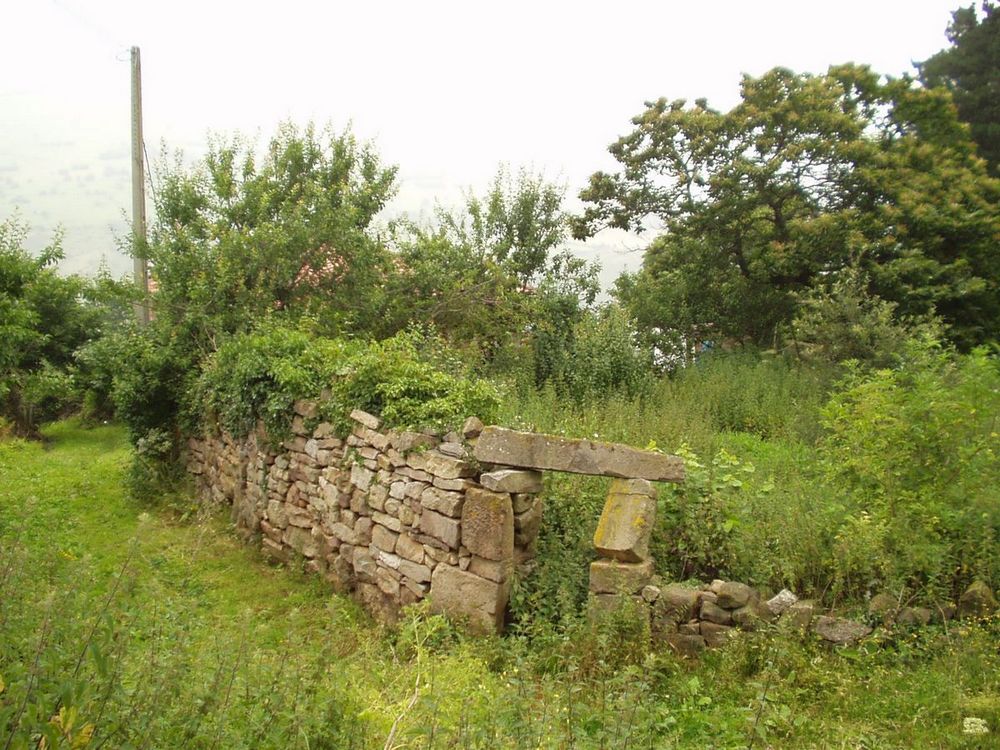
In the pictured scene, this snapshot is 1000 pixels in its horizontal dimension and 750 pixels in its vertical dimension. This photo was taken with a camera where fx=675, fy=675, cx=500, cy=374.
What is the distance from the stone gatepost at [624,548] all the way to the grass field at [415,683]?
0.29m

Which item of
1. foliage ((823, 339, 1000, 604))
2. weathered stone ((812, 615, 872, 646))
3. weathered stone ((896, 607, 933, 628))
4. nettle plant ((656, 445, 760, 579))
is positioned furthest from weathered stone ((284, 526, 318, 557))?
weathered stone ((896, 607, 933, 628))

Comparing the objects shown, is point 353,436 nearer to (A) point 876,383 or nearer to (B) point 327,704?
(B) point 327,704

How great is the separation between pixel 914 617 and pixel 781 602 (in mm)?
890

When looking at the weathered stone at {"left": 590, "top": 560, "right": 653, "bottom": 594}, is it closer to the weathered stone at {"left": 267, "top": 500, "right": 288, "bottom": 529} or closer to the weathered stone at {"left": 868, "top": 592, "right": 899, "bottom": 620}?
the weathered stone at {"left": 868, "top": 592, "right": 899, "bottom": 620}

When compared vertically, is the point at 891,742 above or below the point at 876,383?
below

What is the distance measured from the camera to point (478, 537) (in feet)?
17.5

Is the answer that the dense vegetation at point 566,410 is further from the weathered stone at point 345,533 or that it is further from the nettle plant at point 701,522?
the weathered stone at point 345,533

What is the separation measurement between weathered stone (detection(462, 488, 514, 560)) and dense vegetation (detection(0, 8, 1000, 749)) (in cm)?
39

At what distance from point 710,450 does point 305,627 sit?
4867 mm

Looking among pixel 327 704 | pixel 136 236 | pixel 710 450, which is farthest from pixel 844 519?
pixel 136 236

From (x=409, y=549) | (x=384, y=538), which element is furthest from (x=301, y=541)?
(x=409, y=549)

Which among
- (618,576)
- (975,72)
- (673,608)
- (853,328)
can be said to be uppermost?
(975,72)

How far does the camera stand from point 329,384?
7.14 meters

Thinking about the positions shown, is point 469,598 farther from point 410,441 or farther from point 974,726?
point 974,726
